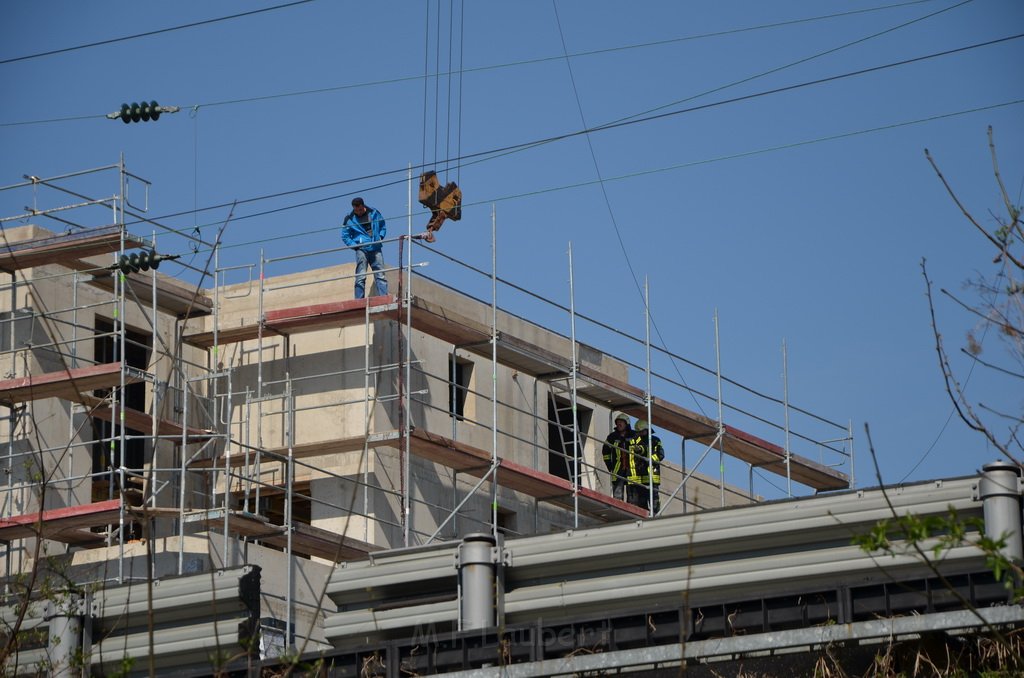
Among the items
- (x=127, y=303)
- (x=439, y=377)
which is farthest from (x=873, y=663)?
(x=127, y=303)

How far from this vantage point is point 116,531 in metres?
22.4

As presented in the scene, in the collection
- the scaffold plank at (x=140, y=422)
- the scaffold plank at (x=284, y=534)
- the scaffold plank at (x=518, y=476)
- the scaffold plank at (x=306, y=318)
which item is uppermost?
the scaffold plank at (x=306, y=318)

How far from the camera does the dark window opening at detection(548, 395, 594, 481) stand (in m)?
28.5

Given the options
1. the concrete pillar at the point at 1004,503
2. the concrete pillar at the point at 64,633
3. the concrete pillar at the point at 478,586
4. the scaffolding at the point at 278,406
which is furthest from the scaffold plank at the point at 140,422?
the concrete pillar at the point at 1004,503

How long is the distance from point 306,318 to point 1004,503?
16.0 m

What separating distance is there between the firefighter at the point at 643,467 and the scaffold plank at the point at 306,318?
5084mm

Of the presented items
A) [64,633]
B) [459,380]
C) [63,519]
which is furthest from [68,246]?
[64,633]

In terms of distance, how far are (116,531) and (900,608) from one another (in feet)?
46.4

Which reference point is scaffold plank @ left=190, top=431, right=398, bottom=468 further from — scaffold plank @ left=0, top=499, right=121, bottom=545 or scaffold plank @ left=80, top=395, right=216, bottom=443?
scaffold plank @ left=0, top=499, right=121, bottom=545

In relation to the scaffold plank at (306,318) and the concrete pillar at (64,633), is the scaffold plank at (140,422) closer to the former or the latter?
the scaffold plank at (306,318)

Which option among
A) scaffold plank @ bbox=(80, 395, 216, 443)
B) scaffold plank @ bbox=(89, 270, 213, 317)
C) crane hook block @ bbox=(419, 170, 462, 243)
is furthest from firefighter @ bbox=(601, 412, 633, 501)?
scaffold plank @ bbox=(89, 270, 213, 317)

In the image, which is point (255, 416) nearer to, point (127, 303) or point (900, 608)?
point (127, 303)

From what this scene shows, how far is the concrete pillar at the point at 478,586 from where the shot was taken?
11.6m

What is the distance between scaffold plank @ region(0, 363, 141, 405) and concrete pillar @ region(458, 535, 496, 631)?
11963mm
